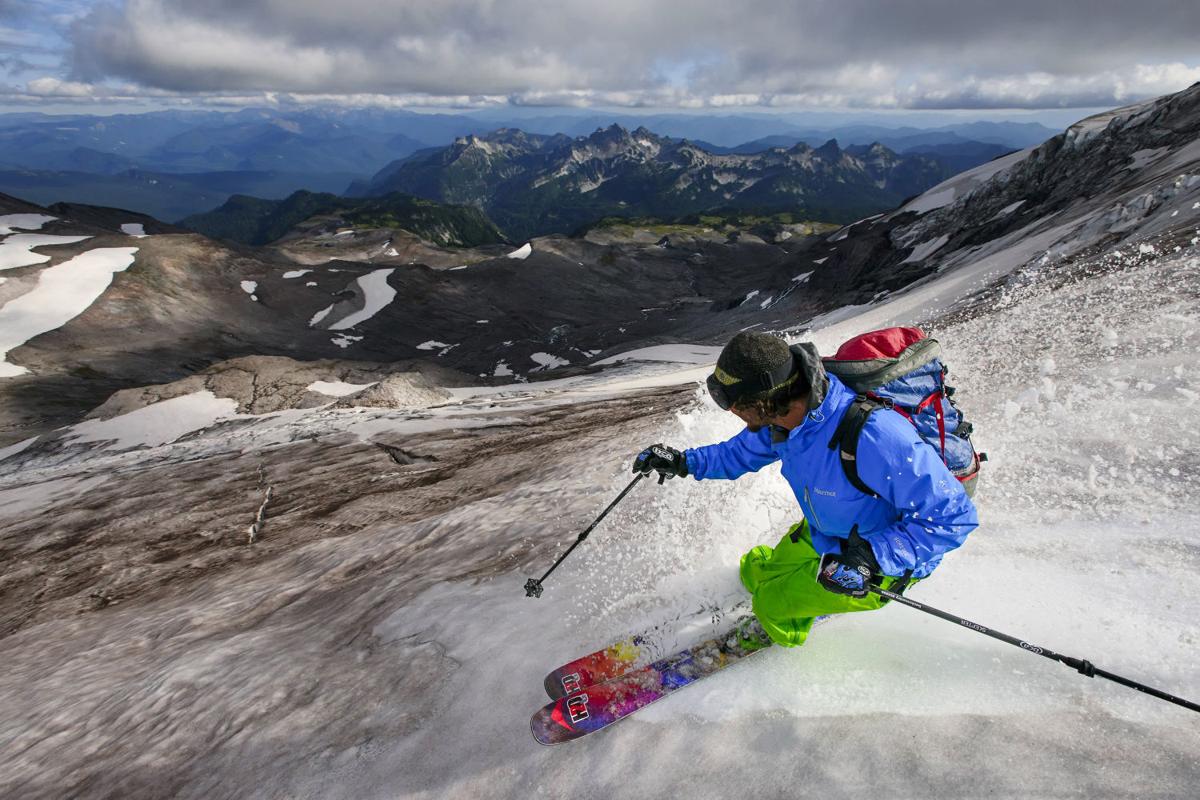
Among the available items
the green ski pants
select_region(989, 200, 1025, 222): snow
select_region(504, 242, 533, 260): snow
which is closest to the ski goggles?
the green ski pants

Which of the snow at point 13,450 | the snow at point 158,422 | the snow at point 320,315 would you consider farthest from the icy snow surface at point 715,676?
the snow at point 320,315

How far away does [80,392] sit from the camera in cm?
6256

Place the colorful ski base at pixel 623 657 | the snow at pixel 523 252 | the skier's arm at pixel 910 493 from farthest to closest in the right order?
the snow at pixel 523 252 → the colorful ski base at pixel 623 657 → the skier's arm at pixel 910 493

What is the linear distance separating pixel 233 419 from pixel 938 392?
46434 millimetres

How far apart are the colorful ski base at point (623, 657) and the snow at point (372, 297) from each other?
100288 millimetres

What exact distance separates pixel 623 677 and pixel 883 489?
135 inches

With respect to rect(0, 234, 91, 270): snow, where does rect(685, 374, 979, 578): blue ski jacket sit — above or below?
above

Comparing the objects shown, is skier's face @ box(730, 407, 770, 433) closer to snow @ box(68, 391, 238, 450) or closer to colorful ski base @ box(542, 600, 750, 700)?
colorful ski base @ box(542, 600, 750, 700)

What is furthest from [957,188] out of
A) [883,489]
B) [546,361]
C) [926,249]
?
[883,489]

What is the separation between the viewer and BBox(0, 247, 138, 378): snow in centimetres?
7081

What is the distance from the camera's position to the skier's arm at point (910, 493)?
187 inches

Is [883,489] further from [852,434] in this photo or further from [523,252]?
[523,252]

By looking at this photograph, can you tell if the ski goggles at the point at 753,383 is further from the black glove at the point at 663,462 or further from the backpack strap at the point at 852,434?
the black glove at the point at 663,462

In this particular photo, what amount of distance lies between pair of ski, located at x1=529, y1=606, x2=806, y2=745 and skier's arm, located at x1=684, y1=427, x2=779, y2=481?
1.68 meters
